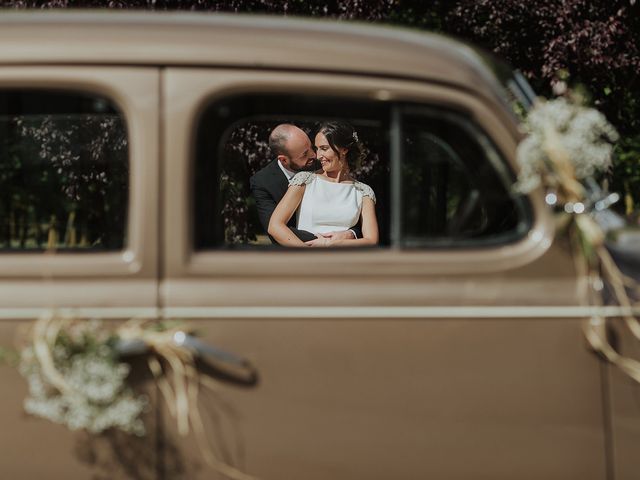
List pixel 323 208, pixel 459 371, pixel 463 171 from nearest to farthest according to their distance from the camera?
pixel 459 371 → pixel 463 171 → pixel 323 208

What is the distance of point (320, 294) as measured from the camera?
2.76m

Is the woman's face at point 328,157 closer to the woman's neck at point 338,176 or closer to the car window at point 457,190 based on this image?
the woman's neck at point 338,176

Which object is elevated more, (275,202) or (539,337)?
(275,202)

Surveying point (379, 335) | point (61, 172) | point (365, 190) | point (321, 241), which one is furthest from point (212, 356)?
point (365, 190)

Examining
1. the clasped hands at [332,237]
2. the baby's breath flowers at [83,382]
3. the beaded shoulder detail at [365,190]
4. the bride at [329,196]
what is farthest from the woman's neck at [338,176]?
the baby's breath flowers at [83,382]

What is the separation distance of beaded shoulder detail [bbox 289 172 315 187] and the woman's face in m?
0.08

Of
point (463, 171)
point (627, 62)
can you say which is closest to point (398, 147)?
point (463, 171)

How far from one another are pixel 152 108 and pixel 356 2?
6111 millimetres

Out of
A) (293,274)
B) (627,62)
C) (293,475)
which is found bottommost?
(293,475)

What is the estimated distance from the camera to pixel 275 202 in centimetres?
481

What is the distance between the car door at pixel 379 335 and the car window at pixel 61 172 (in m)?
0.29

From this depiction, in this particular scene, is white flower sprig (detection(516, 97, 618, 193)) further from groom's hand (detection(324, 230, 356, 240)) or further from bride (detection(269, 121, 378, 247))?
groom's hand (detection(324, 230, 356, 240))

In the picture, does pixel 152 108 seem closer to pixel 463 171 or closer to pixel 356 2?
pixel 463 171

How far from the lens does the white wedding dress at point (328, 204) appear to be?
4480 mm
